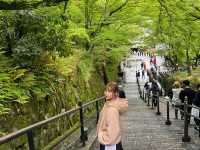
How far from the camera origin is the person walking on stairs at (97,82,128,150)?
622 centimetres

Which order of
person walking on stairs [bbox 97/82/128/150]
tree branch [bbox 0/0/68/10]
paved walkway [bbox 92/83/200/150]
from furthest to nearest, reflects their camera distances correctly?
1. paved walkway [bbox 92/83/200/150]
2. tree branch [bbox 0/0/68/10]
3. person walking on stairs [bbox 97/82/128/150]

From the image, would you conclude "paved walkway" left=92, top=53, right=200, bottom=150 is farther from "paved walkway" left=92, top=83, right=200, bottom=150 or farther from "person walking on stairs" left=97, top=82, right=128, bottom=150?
"person walking on stairs" left=97, top=82, right=128, bottom=150

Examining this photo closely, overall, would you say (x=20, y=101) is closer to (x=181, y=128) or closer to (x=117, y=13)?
(x=181, y=128)

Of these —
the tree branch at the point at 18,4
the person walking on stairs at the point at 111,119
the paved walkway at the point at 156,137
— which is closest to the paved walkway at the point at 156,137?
the paved walkway at the point at 156,137

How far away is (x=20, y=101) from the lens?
828 centimetres

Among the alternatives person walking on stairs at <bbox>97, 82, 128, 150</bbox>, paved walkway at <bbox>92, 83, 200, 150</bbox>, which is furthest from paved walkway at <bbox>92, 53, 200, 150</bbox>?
person walking on stairs at <bbox>97, 82, 128, 150</bbox>

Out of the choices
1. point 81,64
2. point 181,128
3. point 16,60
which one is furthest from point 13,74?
point 81,64

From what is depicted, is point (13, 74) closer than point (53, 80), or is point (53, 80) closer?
point (13, 74)

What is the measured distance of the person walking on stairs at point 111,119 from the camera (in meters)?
6.22

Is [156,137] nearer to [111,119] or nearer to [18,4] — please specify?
[18,4]

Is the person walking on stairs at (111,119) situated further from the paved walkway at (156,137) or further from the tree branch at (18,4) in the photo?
the paved walkway at (156,137)

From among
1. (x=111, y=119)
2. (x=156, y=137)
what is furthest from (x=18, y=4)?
(x=156, y=137)

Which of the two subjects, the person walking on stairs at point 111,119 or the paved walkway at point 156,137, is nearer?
the person walking on stairs at point 111,119

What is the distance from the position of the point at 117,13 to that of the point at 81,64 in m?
3.03
